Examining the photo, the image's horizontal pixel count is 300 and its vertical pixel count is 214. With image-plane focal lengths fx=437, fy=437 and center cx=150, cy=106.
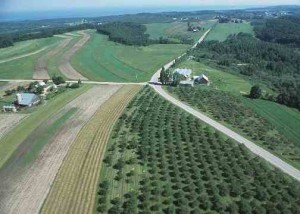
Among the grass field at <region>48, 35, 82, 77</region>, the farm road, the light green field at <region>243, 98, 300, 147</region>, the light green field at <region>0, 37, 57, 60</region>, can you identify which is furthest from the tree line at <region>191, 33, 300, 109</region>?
the light green field at <region>0, 37, 57, 60</region>

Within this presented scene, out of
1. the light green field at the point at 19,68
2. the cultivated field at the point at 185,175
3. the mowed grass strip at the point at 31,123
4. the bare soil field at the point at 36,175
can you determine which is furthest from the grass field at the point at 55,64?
the cultivated field at the point at 185,175

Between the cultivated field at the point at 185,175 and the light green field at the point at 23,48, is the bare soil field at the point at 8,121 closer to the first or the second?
the cultivated field at the point at 185,175

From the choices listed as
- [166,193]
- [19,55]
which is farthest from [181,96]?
[19,55]

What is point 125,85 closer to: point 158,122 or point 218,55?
point 158,122

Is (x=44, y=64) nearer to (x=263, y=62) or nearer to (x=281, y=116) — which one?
(x=263, y=62)

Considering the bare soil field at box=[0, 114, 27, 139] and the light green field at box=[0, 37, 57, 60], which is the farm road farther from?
the light green field at box=[0, 37, 57, 60]

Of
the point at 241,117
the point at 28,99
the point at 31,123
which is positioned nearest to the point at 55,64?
the point at 28,99

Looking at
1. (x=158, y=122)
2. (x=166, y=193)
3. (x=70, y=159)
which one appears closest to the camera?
(x=166, y=193)

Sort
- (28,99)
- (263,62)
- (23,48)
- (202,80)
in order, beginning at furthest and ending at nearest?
(23,48) → (263,62) → (202,80) → (28,99)
